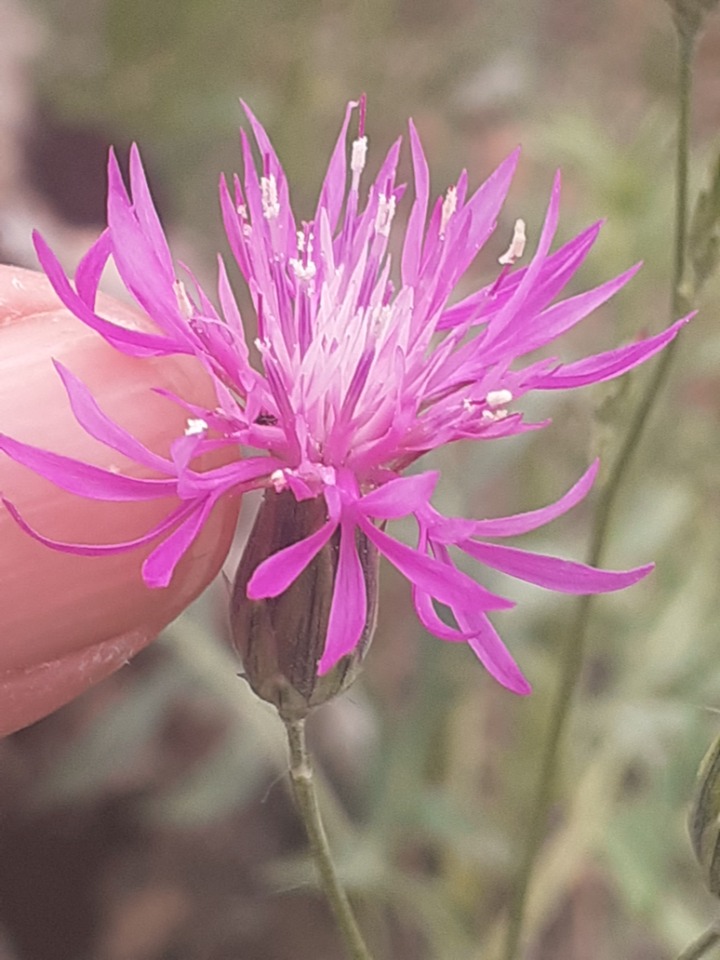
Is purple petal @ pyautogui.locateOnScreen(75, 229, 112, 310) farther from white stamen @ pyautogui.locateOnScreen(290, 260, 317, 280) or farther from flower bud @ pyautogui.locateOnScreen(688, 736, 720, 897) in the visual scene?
flower bud @ pyautogui.locateOnScreen(688, 736, 720, 897)

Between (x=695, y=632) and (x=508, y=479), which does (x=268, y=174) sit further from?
(x=508, y=479)

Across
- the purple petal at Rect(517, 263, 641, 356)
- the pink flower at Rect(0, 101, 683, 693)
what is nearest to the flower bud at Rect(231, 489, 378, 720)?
the pink flower at Rect(0, 101, 683, 693)

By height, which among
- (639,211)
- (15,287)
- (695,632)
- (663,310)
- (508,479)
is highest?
(15,287)

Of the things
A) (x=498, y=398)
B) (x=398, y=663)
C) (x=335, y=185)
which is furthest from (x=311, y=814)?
(x=398, y=663)

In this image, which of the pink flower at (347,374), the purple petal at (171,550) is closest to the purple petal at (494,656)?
the pink flower at (347,374)

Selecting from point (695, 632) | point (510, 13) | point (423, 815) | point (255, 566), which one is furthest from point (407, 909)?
point (510, 13)

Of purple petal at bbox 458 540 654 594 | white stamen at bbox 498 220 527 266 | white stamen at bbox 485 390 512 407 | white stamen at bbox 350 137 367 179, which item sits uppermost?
white stamen at bbox 350 137 367 179

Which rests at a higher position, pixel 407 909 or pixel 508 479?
pixel 508 479

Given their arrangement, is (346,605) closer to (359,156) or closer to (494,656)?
(494,656)
